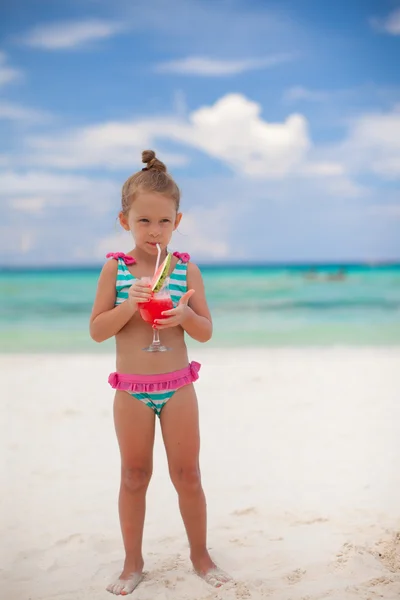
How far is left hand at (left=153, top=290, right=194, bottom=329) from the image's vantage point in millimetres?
2123

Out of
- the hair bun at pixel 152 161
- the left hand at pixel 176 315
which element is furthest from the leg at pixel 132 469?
the hair bun at pixel 152 161

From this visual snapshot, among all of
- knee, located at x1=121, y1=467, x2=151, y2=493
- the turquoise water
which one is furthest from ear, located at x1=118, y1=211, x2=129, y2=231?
the turquoise water

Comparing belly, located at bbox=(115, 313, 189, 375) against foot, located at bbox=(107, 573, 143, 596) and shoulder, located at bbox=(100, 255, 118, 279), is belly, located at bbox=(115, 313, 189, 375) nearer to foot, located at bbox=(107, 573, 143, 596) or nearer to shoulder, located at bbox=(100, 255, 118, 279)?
shoulder, located at bbox=(100, 255, 118, 279)

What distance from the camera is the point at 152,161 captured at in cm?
236

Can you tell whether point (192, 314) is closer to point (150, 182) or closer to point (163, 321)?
point (163, 321)

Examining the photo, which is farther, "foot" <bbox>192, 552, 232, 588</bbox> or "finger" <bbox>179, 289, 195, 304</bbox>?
"foot" <bbox>192, 552, 232, 588</bbox>

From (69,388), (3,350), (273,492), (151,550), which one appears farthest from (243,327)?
(151,550)

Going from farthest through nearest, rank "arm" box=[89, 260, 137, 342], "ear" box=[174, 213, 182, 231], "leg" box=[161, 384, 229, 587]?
"ear" box=[174, 213, 182, 231] < "leg" box=[161, 384, 229, 587] < "arm" box=[89, 260, 137, 342]

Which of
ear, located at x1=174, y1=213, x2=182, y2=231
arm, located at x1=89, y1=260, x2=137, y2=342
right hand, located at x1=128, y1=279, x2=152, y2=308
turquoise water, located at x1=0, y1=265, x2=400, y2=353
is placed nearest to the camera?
right hand, located at x1=128, y1=279, x2=152, y2=308

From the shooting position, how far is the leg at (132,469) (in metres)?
2.30

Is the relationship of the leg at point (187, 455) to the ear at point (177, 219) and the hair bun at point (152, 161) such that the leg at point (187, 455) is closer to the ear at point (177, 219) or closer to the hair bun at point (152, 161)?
the ear at point (177, 219)

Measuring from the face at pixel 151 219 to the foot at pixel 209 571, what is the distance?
1115 mm

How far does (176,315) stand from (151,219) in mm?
365

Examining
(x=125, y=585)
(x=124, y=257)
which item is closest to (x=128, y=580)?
(x=125, y=585)
